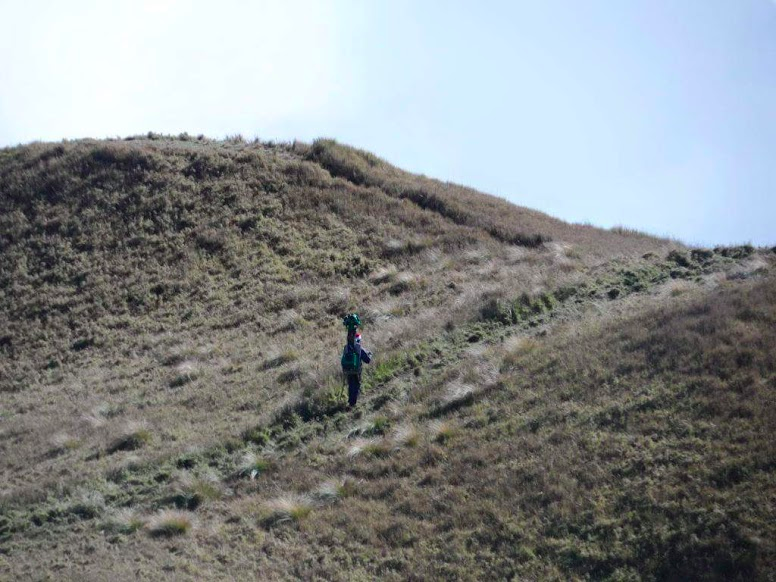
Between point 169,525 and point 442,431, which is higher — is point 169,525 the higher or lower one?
the lower one

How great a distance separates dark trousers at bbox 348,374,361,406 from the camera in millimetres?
16278

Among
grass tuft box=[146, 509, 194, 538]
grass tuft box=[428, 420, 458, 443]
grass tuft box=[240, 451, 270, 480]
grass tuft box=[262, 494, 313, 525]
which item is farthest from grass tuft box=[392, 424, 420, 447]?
grass tuft box=[146, 509, 194, 538]

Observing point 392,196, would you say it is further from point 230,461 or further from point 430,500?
point 430,500

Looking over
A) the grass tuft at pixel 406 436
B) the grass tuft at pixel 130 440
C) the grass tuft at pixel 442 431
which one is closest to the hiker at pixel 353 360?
the grass tuft at pixel 406 436

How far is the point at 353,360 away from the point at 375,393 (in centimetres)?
111

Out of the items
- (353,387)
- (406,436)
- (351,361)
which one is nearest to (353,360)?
(351,361)

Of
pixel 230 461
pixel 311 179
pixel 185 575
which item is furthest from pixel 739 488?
pixel 311 179

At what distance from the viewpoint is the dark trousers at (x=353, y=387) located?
16278 mm

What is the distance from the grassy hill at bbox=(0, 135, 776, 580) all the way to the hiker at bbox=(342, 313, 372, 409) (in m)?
0.33

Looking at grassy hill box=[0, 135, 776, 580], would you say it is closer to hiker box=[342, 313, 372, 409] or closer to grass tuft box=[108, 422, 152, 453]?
grass tuft box=[108, 422, 152, 453]

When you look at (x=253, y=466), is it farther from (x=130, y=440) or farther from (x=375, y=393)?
(x=375, y=393)

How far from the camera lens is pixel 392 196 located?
31.8m

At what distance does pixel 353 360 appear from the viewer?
16.1 m

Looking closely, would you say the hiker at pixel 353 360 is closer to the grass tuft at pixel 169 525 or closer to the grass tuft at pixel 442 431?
the grass tuft at pixel 442 431
